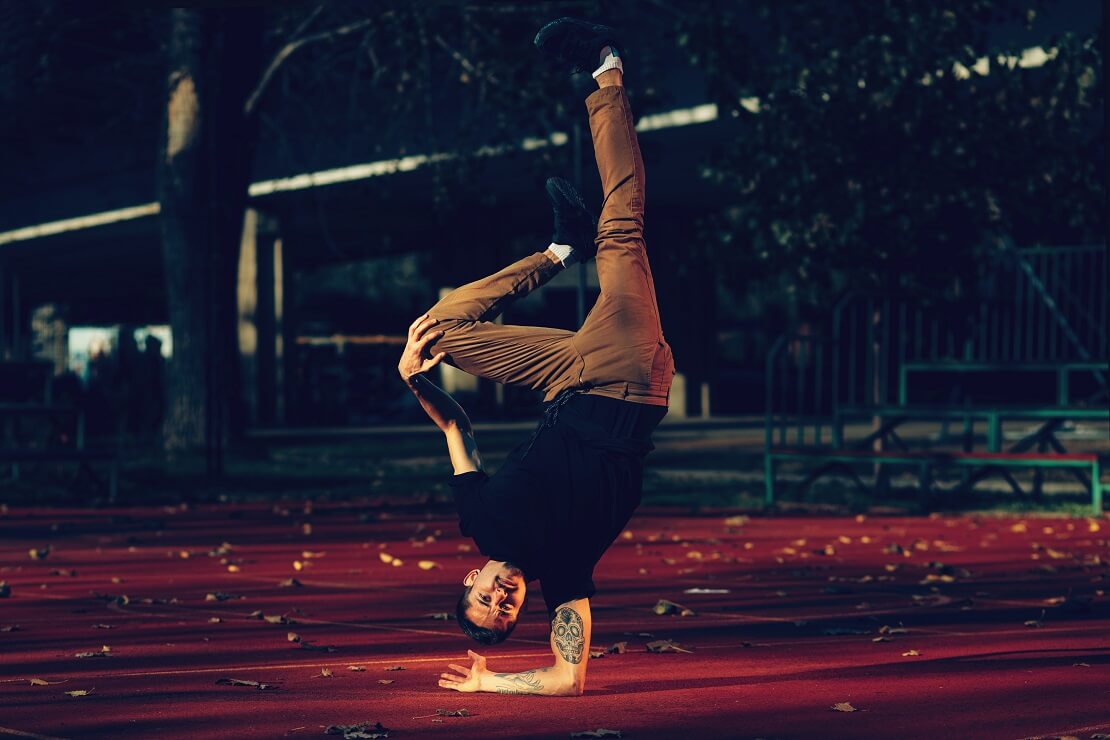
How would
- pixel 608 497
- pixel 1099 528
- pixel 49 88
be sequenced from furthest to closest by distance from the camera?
pixel 49 88 < pixel 1099 528 < pixel 608 497

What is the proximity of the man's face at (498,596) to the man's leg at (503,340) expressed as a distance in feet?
2.01

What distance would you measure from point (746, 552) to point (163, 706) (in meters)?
6.69

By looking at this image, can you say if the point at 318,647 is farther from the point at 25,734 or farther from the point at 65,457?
the point at 65,457

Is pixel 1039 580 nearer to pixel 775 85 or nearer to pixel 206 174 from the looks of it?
pixel 775 85

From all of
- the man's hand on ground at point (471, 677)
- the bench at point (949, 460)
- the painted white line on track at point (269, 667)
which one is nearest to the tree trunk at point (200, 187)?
the bench at point (949, 460)

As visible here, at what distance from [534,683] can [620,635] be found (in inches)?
73.4

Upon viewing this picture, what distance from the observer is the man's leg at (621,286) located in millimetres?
5441

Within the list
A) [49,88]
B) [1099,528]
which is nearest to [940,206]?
[1099,528]

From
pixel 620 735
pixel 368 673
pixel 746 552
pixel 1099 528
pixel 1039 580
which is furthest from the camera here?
pixel 1099 528

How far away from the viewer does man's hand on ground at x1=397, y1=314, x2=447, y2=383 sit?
5.37 metres

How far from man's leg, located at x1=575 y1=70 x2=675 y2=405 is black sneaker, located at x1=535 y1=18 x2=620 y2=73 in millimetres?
83

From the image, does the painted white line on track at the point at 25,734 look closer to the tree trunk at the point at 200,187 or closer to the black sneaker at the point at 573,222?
the black sneaker at the point at 573,222

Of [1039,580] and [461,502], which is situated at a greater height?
[461,502]

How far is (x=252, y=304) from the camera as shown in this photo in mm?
34250
